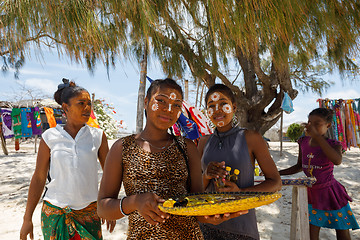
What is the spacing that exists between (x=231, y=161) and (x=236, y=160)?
3 centimetres

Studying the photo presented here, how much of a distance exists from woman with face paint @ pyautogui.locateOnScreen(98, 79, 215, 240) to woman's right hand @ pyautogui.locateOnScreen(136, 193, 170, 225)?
0.05m

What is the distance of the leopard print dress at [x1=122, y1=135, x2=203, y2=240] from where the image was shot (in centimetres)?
99

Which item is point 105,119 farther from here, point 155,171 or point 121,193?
point 155,171

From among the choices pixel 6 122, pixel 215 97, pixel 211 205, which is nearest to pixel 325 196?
pixel 215 97

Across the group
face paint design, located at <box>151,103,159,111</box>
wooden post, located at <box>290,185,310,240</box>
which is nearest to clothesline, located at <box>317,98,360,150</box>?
wooden post, located at <box>290,185,310,240</box>

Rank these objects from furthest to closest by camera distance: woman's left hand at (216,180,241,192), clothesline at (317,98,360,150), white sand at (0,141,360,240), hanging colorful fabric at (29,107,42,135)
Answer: hanging colorful fabric at (29,107,42,135) < clothesline at (317,98,360,150) < white sand at (0,141,360,240) < woman's left hand at (216,180,241,192)

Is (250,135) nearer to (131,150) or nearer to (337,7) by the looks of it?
(131,150)

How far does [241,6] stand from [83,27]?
1.47 metres

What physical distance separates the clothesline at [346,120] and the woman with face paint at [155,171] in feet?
19.4

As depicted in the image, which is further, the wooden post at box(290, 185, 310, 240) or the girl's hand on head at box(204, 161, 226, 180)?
the wooden post at box(290, 185, 310, 240)

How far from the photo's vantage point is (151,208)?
835 mm

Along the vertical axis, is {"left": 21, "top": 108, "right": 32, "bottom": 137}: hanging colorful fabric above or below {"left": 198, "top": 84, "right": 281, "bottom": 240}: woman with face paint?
above

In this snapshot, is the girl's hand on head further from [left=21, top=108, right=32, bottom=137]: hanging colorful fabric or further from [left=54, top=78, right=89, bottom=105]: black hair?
[left=21, top=108, right=32, bottom=137]: hanging colorful fabric

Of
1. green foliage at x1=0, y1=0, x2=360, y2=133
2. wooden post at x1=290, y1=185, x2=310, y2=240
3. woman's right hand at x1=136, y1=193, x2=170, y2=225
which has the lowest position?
wooden post at x1=290, y1=185, x2=310, y2=240
